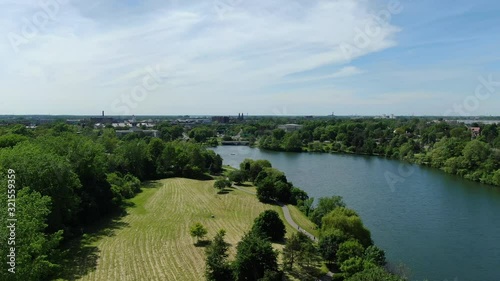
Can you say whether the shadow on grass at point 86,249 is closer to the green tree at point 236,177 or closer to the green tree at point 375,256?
the green tree at point 375,256

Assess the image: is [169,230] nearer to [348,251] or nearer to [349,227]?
[349,227]

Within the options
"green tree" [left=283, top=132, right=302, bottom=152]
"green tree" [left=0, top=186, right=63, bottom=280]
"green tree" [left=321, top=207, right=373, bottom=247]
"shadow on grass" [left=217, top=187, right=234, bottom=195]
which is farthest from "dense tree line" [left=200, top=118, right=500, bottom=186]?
"green tree" [left=0, top=186, right=63, bottom=280]

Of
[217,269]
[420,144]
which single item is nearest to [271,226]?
[217,269]

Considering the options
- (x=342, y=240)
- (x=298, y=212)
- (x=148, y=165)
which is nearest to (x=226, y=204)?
(x=298, y=212)

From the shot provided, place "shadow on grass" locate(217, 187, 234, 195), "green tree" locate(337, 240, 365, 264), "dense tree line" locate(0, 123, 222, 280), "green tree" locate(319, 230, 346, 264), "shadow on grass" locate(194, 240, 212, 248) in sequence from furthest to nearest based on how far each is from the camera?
"shadow on grass" locate(217, 187, 234, 195) < "shadow on grass" locate(194, 240, 212, 248) < "green tree" locate(319, 230, 346, 264) < "green tree" locate(337, 240, 365, 264) < "dense tree line" locate(0, 123, 222, 280)

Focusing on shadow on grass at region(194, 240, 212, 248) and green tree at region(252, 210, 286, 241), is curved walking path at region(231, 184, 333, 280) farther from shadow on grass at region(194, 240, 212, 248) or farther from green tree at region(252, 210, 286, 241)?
shadow on grass at region(194, 240, 212, 248)

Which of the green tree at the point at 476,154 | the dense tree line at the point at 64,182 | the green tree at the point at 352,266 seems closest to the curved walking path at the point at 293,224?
the green tree at the point at 352,266
